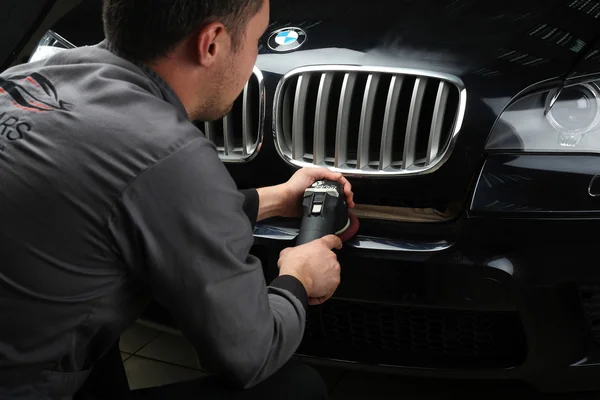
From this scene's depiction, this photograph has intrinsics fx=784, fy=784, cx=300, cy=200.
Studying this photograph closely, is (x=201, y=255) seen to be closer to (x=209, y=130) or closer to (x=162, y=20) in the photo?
(x=162, y=20)

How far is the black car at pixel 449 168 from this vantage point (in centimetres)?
167

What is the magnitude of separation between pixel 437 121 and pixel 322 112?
27 cm

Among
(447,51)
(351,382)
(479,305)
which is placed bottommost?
(351,382)

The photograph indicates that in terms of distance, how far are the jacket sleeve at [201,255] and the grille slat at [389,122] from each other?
23.8 inches

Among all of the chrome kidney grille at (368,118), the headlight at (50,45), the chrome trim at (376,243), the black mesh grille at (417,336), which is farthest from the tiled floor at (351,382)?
the headlight at (50,45)

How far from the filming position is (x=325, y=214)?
168 centimetres

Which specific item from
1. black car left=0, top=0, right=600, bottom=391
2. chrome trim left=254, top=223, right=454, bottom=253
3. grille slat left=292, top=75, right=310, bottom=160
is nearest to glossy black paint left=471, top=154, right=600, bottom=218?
black car left=0, top=0, right=600, bottom=391

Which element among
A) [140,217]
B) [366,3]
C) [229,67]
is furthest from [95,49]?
[366,3]

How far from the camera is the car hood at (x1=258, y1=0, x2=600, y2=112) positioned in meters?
1.74

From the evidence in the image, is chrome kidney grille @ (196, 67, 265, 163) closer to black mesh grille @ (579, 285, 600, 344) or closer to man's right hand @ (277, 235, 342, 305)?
man's right hand @ (277, 235, 342, 305)

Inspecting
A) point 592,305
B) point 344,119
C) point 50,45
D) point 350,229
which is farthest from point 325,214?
point 50,45

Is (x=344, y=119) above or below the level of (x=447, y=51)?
below

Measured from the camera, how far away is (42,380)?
1.21m

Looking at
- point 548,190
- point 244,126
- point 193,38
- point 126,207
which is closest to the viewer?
point 126,207
